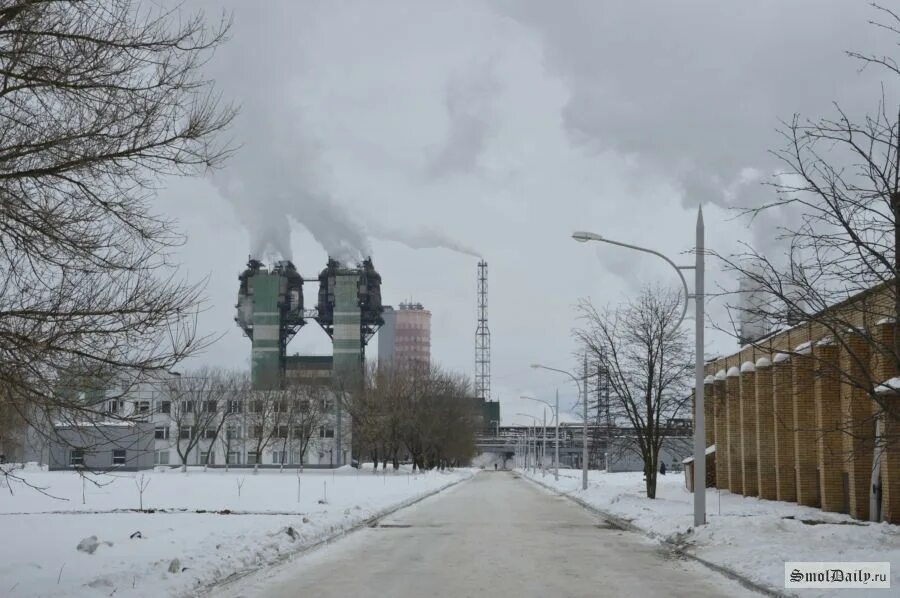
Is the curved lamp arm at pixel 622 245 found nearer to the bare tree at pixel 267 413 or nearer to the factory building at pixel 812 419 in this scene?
the factory building at pixel 812 419

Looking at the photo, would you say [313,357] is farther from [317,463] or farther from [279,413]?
[279,413]

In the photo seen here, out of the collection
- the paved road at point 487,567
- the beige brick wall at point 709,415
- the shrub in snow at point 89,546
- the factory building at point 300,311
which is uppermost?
the factory building at point 300,311

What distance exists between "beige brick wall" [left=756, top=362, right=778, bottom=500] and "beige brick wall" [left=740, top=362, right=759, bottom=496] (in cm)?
165

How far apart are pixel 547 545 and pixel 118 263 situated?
11830 millimetres

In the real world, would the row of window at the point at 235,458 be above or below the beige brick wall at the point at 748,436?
below

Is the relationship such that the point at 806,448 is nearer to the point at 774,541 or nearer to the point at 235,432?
the point at 774,541

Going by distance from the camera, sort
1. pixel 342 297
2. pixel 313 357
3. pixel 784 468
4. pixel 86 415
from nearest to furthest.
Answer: pixel 86 415, pixel 784 468, pixel 342 297, pixel 313 357

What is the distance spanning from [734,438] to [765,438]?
16.5ft

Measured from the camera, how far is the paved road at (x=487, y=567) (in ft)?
42.8

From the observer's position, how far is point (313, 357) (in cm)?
12212

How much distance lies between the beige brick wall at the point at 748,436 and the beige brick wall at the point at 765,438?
5.43ft

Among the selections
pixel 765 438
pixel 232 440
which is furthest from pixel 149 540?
pixel 232 440

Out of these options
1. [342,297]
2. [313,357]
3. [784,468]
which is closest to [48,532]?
[784,468]

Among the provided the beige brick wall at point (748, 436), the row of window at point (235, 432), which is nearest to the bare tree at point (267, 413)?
the row of window at point (235, 432)
